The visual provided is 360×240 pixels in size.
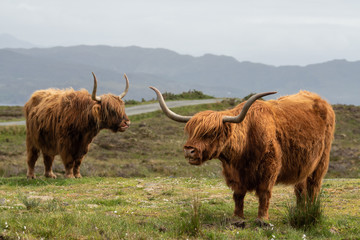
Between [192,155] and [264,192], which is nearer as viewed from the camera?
[192,155]

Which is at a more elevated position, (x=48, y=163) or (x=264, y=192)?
(x=264, y=192)

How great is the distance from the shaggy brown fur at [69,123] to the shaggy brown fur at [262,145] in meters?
5.51

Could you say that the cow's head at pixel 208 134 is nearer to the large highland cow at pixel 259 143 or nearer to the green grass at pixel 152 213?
the large highland cow at pixel 259 143

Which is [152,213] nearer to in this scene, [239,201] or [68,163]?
[239,201]

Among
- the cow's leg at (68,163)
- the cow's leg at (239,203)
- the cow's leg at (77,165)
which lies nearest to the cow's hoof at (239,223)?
the cow's leg at (239,203)

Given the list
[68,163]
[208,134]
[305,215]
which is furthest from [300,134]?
[68,163]

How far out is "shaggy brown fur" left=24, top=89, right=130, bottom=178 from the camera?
11164 millimetres

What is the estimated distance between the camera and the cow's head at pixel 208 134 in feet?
18.9

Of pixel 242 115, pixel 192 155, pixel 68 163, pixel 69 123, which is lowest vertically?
pixel 68 163

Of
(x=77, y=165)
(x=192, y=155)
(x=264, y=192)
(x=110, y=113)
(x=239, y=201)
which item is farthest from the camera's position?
(x=77, y=165)

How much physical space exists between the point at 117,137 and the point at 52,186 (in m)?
12.9

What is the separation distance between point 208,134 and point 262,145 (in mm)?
804

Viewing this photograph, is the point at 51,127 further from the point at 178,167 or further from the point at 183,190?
the point at 178,167

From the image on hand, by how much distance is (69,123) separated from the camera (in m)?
11.1
